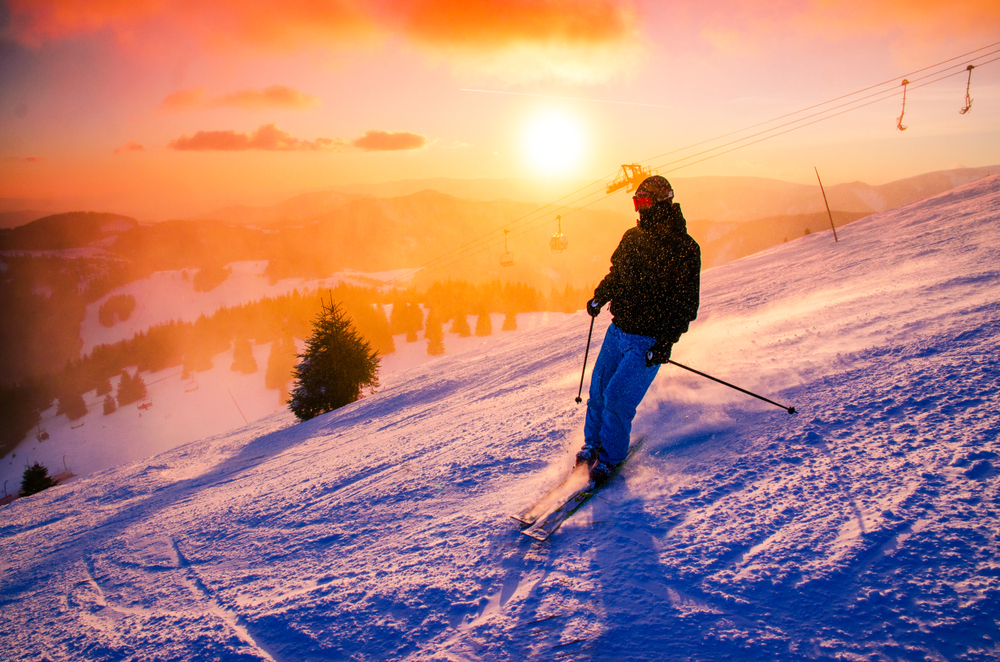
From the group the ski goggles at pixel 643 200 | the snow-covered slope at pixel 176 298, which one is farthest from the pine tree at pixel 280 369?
the snow-covered slope at pixel 176 298

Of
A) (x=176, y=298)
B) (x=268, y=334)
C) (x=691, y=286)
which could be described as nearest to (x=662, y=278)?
(x=691, y=286)

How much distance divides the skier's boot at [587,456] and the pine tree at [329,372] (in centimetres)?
1625

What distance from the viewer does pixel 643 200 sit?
3.56m

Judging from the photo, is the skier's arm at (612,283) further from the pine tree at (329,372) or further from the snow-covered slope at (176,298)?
the snow-covered slope at (176,298)

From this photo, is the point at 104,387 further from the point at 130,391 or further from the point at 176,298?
the point at 176,298

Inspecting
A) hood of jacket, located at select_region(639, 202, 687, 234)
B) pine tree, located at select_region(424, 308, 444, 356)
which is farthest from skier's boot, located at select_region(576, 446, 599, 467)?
pine tree, located at select_region(424, 308, 444, 356)

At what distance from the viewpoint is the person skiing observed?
11.4ft

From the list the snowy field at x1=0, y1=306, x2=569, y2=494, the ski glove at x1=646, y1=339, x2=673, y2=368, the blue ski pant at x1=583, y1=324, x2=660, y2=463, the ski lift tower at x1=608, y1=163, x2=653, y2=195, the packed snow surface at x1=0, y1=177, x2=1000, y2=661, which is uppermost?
the ski lift tower at x1=608, y1=163, x2=653, y2=195

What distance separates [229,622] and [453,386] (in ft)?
25.6

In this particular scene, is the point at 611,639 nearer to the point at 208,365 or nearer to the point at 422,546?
the point at 422,546

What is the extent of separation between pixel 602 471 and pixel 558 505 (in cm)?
50

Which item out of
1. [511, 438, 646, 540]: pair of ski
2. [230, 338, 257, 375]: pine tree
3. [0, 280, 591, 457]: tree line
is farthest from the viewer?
[230, 338, 257, 375]: pine tree

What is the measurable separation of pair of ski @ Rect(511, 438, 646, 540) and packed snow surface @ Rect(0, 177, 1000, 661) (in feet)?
0.31

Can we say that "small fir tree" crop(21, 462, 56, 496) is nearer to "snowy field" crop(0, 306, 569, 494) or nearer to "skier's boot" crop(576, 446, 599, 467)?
"snowy field" crop(0, 306, 569, 494)
